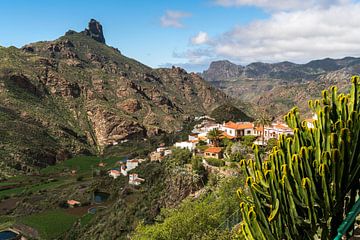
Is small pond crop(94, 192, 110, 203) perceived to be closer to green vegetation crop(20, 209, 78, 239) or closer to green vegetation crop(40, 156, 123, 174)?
green vegetation crop(20, 209, 78, 239)

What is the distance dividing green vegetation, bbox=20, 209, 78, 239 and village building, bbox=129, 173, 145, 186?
1634 centimetres

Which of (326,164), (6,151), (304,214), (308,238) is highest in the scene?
(326,164)

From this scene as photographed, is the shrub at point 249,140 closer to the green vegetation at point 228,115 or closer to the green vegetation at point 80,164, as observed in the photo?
the green vegetation at point 228,115

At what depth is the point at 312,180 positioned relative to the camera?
27.5 ft

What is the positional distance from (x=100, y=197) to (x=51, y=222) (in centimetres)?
1696

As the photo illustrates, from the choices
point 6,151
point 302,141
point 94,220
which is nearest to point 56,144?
point 6,151

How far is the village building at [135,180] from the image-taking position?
293ft

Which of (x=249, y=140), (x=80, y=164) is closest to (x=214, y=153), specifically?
(x=249, y=140)

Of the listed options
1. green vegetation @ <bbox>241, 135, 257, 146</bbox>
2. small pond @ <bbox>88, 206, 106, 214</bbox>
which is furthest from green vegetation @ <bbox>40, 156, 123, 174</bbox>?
green vegetation @ <bbox>241, 135, 257, 146</bbox>

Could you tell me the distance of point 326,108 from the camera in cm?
896

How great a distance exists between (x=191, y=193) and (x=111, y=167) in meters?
84.3

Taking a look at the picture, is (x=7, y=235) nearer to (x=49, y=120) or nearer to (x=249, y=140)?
(x=249, y=140)

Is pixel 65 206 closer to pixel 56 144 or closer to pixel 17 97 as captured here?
pixel 56 144

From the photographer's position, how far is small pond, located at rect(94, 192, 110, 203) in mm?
94181
